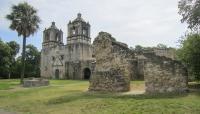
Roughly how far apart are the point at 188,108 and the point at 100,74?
8448 mm

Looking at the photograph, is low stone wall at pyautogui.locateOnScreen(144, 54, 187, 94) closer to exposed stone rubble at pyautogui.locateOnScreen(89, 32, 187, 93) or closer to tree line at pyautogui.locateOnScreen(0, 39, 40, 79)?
exposed stone rubble at pyautogui.locateOnScreen(89, 32, 187, 93)

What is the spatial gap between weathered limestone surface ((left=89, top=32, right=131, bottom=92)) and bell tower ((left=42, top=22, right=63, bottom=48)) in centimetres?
4240

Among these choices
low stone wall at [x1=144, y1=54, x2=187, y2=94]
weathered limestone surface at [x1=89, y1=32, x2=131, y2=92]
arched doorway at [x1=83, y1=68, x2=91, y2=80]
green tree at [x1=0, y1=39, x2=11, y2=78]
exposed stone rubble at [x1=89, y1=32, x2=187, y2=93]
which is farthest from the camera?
green tree at [x1=0, y1=39, x2=11, y2=78]

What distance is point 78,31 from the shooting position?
181 feet

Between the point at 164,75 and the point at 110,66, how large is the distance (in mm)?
3649

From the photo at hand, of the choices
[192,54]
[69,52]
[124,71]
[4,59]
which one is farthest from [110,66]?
[4,59]

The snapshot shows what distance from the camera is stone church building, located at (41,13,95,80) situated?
51.6 meters

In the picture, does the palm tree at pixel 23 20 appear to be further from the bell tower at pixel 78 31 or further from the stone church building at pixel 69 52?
the bell tower at pixel 78 31

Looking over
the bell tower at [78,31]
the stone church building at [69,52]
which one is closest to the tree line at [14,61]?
the stone church building at [69,52]

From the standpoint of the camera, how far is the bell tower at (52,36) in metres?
60.4

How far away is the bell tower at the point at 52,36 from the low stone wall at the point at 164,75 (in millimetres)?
45594

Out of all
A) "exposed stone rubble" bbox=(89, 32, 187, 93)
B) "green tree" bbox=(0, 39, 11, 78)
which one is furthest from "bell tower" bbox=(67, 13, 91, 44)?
"exposed stone rubble" bbox=(89, 32, 187, 93)

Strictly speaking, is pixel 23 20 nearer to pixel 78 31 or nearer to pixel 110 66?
pixel 110 66

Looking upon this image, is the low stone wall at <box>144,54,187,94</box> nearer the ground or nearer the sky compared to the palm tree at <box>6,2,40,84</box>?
nearer the ground
